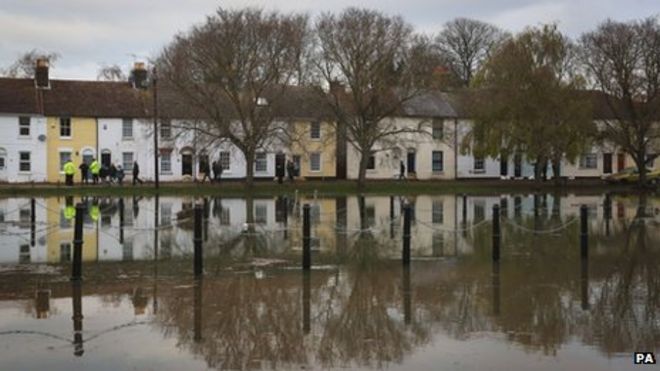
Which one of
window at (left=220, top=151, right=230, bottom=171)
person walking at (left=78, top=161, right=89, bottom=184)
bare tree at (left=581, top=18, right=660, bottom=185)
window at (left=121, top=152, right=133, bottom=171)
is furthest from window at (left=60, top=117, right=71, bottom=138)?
bare tree at (left=581, top=18, right=660, bottom=185)

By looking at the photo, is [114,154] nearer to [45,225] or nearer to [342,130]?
[342,130]

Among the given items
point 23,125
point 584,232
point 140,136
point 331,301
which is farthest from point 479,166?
point 331,301

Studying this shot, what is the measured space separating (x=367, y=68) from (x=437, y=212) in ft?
69.1

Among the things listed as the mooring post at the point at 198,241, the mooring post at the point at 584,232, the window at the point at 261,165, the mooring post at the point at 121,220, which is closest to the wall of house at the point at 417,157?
the window at the point at 261,165

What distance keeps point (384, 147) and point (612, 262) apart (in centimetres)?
3949

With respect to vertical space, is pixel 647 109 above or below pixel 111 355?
above

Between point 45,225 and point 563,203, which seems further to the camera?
point 563,203

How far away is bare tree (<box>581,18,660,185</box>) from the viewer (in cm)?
Answer: 5422

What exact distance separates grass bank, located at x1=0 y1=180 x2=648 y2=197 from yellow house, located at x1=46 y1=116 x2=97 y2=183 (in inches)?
215

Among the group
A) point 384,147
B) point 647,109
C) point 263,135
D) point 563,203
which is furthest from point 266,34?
point 647,109

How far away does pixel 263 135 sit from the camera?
50281mm

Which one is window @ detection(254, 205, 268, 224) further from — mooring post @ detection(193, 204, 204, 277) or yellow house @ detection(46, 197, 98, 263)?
mooring post @ detection(193, 204, 204, 277)

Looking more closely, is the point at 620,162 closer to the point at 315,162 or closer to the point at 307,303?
the point at 315,162

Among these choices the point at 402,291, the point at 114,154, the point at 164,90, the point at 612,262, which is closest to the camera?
the point at 402,291
